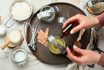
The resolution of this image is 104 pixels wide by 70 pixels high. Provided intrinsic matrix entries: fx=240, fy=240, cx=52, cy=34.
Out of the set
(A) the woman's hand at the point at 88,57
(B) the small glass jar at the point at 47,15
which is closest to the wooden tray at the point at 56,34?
(B) the small glass jar at the point at 47,15

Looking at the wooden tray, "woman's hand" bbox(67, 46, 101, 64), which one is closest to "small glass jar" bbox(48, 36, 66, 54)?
the wooden tray

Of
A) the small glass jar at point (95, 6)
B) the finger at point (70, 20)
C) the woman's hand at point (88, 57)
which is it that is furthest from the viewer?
the small glass jar at point (95, 6)

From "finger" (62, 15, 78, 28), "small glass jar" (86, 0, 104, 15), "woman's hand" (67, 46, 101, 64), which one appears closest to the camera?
"woman's hand" (67, 46, 101, 64)

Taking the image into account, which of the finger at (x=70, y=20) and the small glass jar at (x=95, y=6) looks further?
the small glass jar at (x=95, y=6)

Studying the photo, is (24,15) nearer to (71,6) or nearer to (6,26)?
(6,26)

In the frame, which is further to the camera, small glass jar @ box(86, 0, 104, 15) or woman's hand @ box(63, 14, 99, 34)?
small glass jar @ box(86, 0, 104, 15)

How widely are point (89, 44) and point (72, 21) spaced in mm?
143

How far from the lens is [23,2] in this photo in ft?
4.09

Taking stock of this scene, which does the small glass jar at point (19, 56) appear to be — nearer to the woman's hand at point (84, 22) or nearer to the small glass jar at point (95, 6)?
the woman's hand at point (84, 22)

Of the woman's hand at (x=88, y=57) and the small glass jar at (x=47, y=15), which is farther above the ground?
the small glass jar at (x=47, y=15)

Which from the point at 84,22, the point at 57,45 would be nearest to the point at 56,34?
the point at 57,45

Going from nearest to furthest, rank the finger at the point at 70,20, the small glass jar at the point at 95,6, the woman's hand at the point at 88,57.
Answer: the woman's hand at the point at 88,57
the finger at the point at 70,20
the small glass jar at the point at 95,6

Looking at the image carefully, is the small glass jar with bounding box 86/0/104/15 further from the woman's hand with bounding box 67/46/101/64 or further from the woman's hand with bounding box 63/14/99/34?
the woman's hand with bounding box 67/46/101/64

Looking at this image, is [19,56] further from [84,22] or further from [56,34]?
[84,22]
